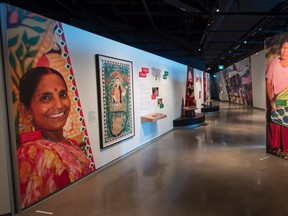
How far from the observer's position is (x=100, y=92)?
4.78m

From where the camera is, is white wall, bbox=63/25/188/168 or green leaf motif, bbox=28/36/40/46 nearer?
green leaf motif, bbox=28/36/40/46

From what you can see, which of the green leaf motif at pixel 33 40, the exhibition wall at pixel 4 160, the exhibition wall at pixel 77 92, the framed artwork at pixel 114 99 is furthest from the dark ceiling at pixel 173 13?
the exhibition wall at pixel 4 160

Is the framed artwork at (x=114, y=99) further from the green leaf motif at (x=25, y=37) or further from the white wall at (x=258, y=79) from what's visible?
the white wall at (x=258, y=79)

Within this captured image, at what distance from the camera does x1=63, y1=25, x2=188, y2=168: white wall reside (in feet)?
14.1

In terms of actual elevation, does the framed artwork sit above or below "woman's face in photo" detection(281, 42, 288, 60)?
below

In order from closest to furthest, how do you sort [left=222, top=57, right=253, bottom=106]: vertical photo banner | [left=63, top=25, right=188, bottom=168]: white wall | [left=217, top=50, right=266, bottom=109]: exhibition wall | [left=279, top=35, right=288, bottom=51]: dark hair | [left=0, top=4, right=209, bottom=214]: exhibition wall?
[left=0, top=4, right=209, bottom=214]: exhibition wall < [left=63, top=25, right=188, bottom=168]: white wall < [left=279, top=35, right=288, bottom=51]: dark hair < [left=217, top=50, right=266, bottom=109]: exhibition wall < [left=222, top=57, right=253, bottom=106]: vertical photo banner

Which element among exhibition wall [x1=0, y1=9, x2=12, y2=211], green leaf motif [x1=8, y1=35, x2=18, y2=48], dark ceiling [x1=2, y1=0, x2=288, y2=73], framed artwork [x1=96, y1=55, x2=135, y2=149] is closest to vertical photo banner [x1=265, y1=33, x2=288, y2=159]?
dark ceiling [x1=2, y1=0, x2=288, y2=73]

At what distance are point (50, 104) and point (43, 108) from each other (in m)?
0.14

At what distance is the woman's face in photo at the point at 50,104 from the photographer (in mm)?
3410

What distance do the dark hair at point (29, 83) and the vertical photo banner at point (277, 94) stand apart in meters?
5.00

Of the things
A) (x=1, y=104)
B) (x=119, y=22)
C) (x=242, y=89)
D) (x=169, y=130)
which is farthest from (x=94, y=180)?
(x=242, y=89)

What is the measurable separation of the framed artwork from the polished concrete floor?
683 millimetres

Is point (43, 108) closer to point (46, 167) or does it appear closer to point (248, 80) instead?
point (46, 167)

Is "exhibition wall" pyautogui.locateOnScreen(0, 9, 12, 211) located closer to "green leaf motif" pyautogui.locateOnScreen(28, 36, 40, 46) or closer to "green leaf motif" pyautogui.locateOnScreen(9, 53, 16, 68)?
"green leaf motif" pyautogui.locateOnScreen(9, 53, 16, 68)
